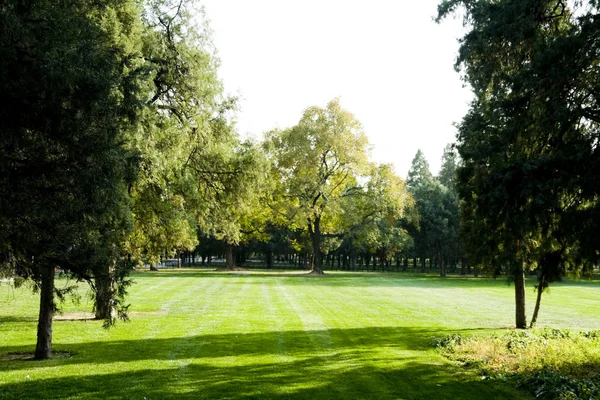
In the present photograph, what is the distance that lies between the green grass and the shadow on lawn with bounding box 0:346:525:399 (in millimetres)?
20

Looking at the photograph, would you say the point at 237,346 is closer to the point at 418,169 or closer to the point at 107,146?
the point at 107,146

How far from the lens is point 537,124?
11.1 m

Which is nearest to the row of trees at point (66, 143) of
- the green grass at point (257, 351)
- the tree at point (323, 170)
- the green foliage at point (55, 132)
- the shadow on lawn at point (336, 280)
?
the green foliage at point (55, 132)

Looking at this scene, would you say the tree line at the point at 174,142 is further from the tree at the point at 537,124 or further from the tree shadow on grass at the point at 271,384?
the tree shadow on grass at the point at 271,384

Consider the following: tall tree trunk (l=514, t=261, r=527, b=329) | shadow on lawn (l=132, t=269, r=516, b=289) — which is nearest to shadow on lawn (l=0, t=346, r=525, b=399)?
tall tree trunk (l=514, t=261, r=527, b=329)

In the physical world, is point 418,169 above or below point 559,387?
above

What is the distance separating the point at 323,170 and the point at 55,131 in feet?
158

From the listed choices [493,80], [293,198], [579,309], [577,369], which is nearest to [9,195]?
[493,80]

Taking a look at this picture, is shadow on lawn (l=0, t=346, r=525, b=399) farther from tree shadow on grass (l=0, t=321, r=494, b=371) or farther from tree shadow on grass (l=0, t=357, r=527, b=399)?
tree shadow on grass (l=0, t=321, r=494, b=371)

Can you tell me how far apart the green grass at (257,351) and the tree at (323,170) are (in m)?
27.1

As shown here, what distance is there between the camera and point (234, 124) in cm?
2200

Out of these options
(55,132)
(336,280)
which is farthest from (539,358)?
(336,280)

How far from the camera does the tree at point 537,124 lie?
392 inches

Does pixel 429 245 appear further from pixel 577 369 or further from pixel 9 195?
pixel 9 195
